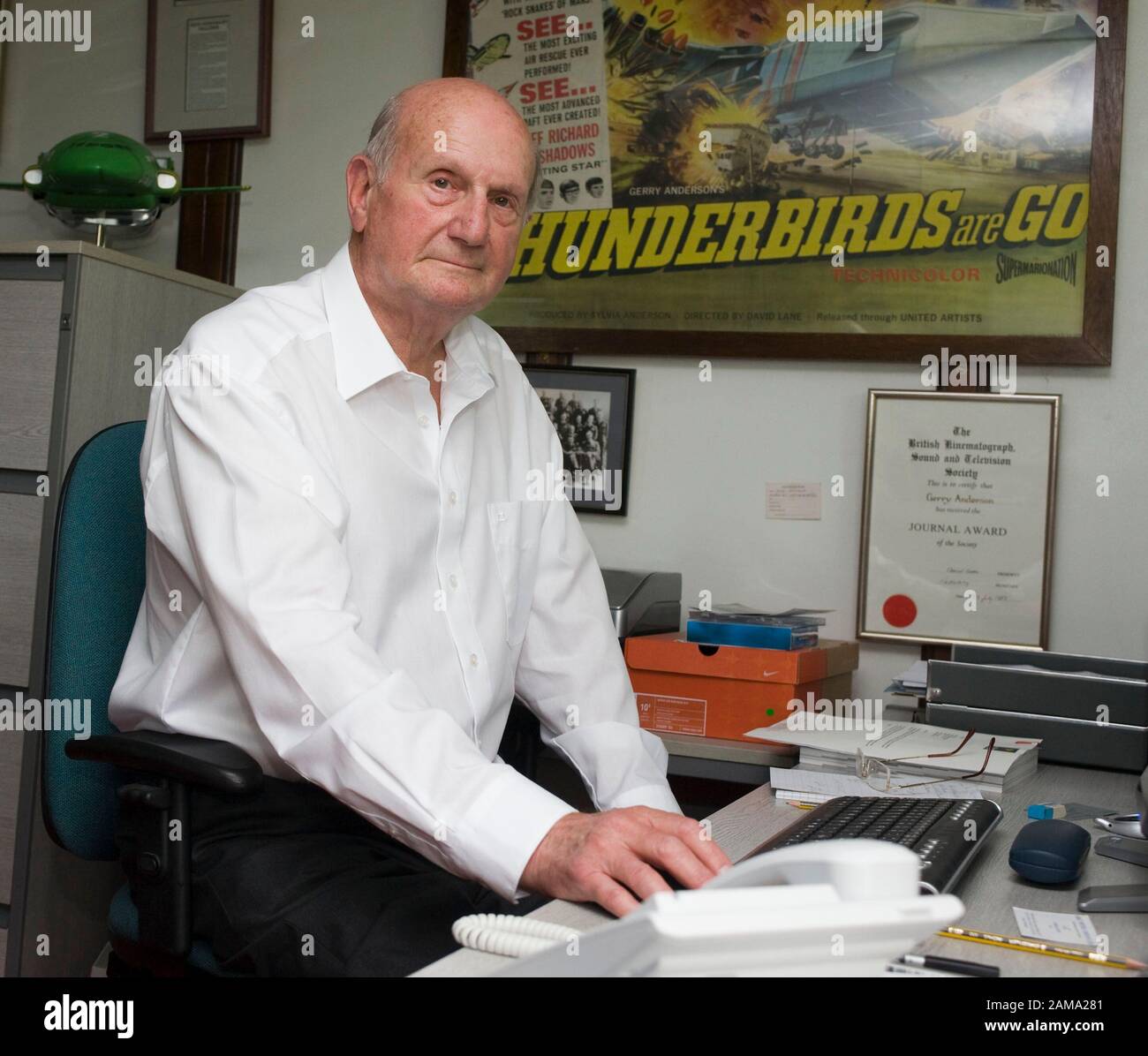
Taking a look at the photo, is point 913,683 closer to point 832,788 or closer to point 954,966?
point 832,788

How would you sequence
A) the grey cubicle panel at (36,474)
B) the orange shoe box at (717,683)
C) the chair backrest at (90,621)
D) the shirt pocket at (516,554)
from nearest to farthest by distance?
the chair backrest at (90,621) < the shirt pocket at (516,554) < the orange shoe box at (717,683) < the grey cubicle panel at (36,474)

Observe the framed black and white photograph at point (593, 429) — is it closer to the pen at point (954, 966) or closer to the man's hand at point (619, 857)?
the man's hand at point (619, 857)

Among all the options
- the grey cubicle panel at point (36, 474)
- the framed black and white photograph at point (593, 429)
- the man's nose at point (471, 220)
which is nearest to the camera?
the man's nose at point (471, 220)

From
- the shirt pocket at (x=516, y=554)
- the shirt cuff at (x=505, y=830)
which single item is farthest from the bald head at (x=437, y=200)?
the shirt cuff at (x=505, y=830)

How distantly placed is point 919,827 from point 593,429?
1.37 meters

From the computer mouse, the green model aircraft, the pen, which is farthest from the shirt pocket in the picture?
the green model aircraft

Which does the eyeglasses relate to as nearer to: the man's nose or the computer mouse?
the computer mouse

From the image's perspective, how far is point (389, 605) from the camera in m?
1.47

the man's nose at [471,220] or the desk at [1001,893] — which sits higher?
the man's nose at [471,220]

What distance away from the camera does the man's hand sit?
95 cm

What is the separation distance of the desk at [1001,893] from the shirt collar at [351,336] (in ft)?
2.18

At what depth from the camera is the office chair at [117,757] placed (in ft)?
4.17

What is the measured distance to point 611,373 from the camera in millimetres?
2395

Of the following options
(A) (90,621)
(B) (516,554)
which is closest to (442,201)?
(B) (516,554)
